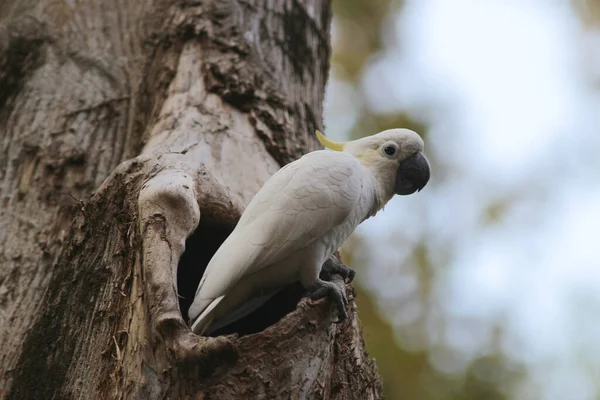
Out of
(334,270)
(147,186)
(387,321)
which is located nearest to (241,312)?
(334,270)

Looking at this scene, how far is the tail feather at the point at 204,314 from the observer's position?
2.17 m

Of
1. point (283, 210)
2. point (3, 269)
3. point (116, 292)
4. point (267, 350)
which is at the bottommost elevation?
point (3, 269)

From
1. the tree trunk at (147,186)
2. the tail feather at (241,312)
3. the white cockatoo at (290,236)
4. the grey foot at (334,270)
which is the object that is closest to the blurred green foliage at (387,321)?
the tree trunk at (147,186)

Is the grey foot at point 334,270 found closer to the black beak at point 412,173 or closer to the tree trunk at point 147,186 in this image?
the tree trunk at point 147,186

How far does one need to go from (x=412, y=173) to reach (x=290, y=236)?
0.61 m

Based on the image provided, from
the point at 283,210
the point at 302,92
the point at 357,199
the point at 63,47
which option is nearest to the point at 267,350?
the point at 283,210

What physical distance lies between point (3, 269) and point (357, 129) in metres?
4.24

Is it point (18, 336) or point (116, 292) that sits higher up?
point (116, 292)

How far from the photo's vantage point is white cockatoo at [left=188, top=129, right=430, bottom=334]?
2.15 meters

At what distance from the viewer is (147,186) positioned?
2.42 metres

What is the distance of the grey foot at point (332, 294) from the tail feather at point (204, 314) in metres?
0.30

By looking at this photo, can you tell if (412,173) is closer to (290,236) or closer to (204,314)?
(290,236)

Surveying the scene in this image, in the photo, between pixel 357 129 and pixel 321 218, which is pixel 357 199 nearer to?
pixel 321 218

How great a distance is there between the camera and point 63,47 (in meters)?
3.57
